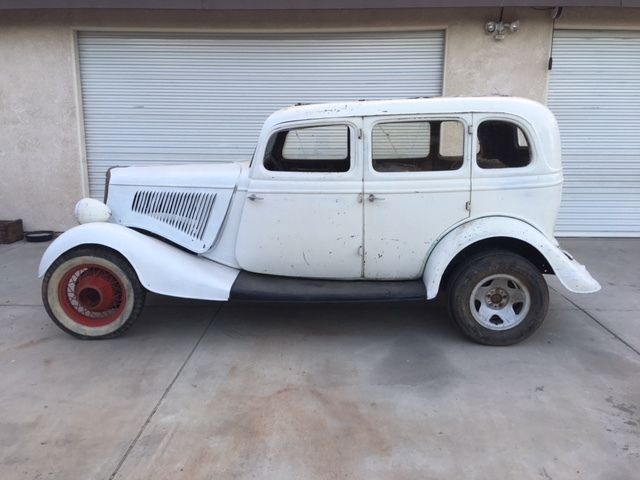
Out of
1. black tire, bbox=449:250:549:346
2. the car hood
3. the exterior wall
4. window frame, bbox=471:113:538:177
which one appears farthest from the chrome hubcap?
the exterior wall

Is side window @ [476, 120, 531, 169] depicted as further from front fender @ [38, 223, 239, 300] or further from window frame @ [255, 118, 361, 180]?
front fender @ [38, 223, 239, 300]

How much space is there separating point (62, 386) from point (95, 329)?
826mm

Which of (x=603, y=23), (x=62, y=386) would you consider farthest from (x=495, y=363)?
(x=603, y=23)

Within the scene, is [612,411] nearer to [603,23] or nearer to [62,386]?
[62,386]

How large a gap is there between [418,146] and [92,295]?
3.08m

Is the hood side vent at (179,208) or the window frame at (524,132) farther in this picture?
the hood side vent at (179,208)

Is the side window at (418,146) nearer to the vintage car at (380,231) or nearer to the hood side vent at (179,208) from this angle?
the vintage car at (380,231)

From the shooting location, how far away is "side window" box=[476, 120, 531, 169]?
4547 mm

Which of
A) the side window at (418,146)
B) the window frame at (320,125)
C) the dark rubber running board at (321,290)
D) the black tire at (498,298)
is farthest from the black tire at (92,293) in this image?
the black tire at (498,298)

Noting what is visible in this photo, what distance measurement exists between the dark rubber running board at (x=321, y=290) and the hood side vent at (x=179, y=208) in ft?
2.05

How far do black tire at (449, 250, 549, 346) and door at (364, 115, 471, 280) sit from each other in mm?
406

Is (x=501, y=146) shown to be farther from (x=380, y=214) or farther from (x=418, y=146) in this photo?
(x=380, y=214)

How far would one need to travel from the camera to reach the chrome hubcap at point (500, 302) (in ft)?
14.7

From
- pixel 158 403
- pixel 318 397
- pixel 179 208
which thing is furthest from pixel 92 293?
pixel 318 397
